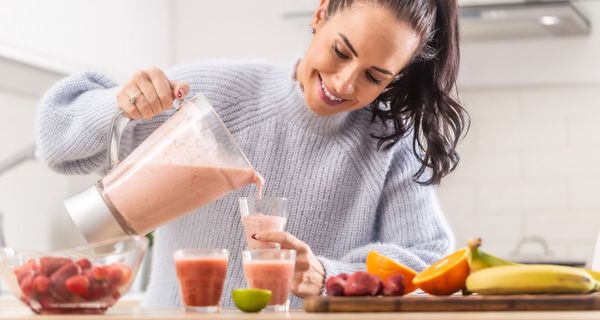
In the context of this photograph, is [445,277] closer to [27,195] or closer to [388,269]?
[388,269]

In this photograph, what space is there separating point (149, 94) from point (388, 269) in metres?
0.49

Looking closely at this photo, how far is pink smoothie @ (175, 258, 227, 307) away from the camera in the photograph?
1.42 metres

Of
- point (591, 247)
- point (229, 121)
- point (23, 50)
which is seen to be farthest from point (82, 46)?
point (591, 247)

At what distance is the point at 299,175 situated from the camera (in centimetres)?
212

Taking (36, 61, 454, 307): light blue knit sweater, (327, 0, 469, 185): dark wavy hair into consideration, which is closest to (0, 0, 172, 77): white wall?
(36, 61, 454, 307): light blue knit sweater

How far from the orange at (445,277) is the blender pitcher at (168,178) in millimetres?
312

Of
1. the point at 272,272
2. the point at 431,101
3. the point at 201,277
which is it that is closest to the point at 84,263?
the point at 201,277

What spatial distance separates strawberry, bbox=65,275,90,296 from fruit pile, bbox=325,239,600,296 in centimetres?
33

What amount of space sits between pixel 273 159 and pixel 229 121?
0.39 feet

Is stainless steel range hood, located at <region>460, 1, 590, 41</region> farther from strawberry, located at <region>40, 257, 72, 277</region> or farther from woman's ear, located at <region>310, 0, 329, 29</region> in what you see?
strawberry, located at <region>40, 257, 72, 277</region>

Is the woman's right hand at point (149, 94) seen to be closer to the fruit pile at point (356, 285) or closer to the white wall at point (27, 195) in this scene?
the fruit pile at point (356, 285)

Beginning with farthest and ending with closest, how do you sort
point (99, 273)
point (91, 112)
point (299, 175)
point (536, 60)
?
1. point (536, 60)
2. point (299, 175)
3. point (91, 112)
4. point (99, 273)

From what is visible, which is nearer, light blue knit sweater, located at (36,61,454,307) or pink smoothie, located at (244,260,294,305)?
pink smoothie, located at (244,260,294,305)

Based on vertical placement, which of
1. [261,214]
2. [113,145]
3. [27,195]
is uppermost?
[113,145]
